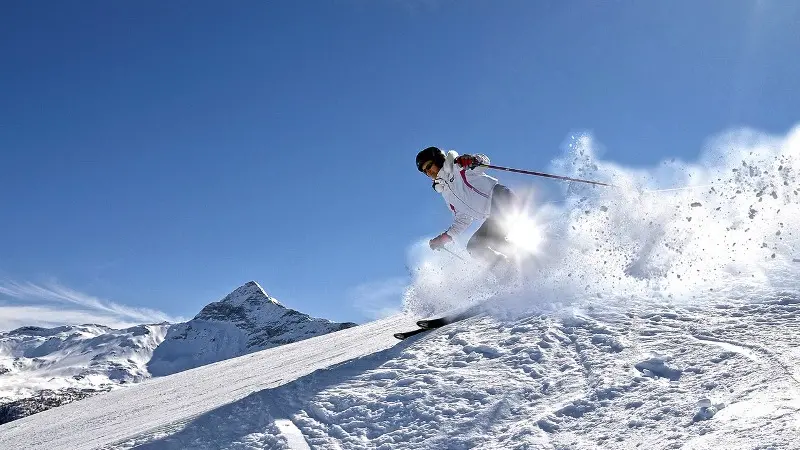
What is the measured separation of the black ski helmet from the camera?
959 centimetres

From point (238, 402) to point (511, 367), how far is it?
2.71 meters

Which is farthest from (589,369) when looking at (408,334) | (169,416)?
(169,416)

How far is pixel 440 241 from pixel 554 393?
485 centimetres

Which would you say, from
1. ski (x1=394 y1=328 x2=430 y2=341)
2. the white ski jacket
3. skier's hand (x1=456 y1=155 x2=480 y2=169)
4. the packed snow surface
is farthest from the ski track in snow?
skier's hand (x1=456 y1=155 x2=480 y2=169)

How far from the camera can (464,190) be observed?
9820mm

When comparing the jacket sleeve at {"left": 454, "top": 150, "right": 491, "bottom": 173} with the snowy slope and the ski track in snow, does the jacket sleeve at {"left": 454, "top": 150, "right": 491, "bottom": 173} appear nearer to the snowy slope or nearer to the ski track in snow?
the snowy slope

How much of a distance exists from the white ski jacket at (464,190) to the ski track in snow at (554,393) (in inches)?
117

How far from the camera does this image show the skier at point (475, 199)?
9.66 metres

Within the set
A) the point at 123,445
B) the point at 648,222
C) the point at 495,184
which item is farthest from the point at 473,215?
the point at 123,445

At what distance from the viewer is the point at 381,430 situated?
5.13 meters

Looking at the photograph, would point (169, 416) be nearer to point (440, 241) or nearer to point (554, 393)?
point (554, 393)

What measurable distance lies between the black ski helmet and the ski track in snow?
334cm

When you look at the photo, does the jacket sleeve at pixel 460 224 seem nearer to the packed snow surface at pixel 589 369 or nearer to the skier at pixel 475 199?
the skier at pixel 475 199

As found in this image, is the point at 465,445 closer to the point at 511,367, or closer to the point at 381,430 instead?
the point at 381,430
